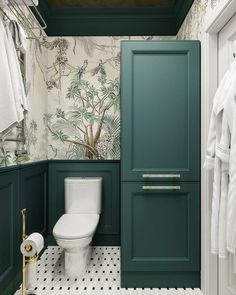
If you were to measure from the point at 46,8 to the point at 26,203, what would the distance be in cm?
197

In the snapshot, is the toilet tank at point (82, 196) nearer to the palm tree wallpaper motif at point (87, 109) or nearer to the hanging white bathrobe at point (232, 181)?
the palm tree wallpaper motif at point (87, 109)

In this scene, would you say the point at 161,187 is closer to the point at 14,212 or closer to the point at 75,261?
the point at 75,261

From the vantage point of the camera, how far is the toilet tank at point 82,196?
8.32ft

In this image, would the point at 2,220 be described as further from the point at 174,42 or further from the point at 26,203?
the point at 174,42

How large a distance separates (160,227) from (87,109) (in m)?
1.51

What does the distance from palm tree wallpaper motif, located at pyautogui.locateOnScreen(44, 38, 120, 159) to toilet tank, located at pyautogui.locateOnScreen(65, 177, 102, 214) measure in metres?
0.36

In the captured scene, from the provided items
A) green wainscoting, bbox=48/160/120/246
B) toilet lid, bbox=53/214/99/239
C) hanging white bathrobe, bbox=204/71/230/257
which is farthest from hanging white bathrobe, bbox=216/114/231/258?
green wainscoting, bbox=48/160/120/246

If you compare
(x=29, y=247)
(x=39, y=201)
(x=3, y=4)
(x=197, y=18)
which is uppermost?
(x=197, y=18)

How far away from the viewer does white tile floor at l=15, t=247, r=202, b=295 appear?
1.92 metres

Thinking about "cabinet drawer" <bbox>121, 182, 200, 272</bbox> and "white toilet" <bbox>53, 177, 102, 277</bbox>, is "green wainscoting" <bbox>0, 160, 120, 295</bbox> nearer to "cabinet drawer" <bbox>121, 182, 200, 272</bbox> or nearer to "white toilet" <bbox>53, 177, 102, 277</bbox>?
"white toilet" <bbox>53, 177, 102, 277</bbox>

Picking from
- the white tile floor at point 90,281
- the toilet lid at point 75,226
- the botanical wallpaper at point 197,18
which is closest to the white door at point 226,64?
the botanical wallpaper at point 197,18

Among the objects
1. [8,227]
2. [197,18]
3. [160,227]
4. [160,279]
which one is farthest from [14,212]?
[197,18]

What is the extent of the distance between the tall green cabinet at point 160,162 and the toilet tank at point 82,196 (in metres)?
0.64

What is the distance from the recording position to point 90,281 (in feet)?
6.72
